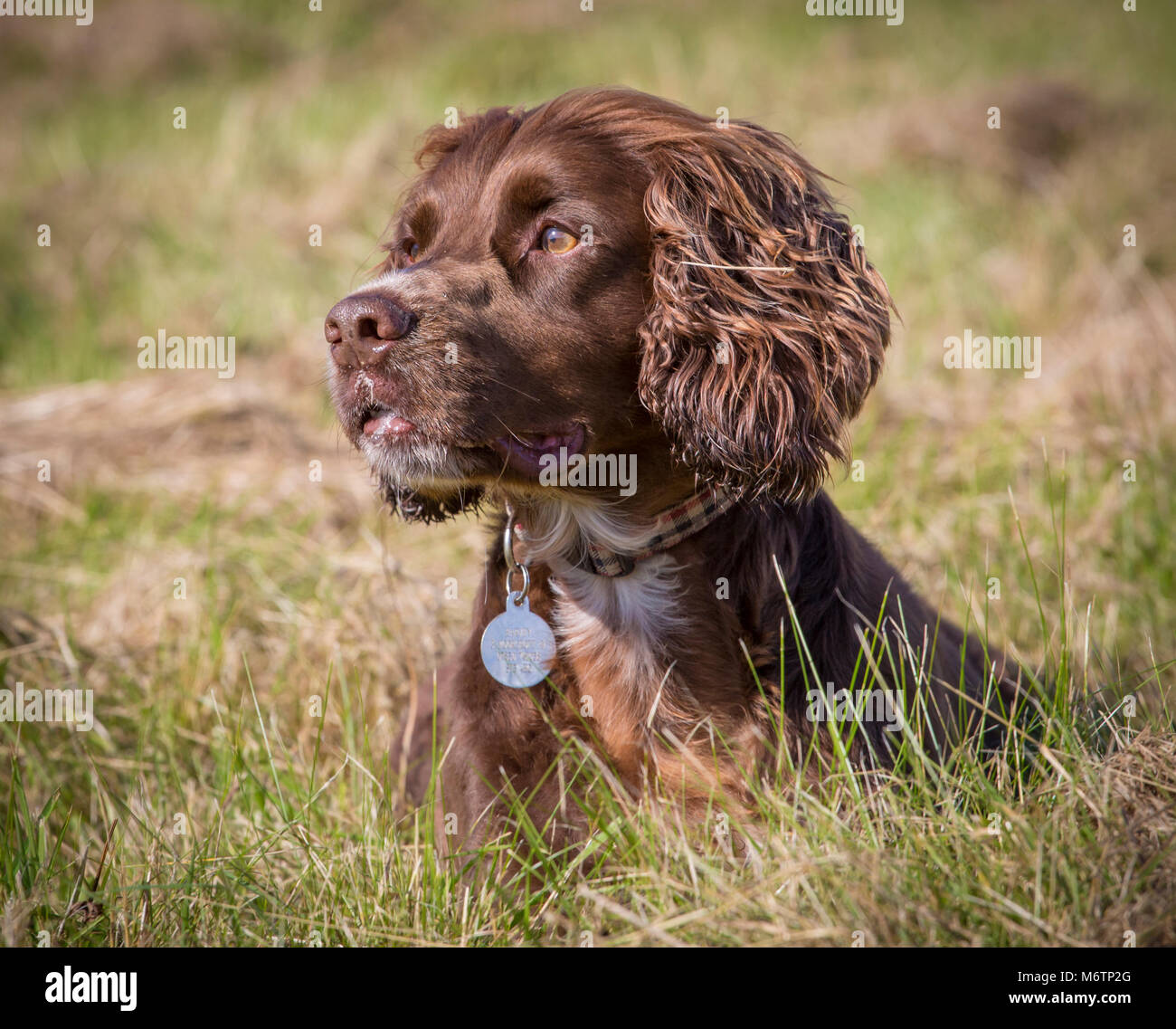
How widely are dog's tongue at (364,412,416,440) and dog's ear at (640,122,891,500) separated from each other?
1.72ft

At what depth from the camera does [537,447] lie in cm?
257

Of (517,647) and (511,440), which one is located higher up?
(511,440)

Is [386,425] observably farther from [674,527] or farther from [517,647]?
[674,527]

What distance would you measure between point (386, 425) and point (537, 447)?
0.33m

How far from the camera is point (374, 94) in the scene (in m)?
11.1

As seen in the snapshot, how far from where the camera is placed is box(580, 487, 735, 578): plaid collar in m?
2.66

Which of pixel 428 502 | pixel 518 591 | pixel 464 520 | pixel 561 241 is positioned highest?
pixel 561 241

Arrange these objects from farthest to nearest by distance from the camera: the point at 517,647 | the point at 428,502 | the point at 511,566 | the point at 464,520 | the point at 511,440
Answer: the point at 464,520
the point at 428,502
the point at 511,566
the point at 517,647
the point at 511,440

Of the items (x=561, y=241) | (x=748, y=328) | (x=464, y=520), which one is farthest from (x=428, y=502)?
(x=464, y=520)

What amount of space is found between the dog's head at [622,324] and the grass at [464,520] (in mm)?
653

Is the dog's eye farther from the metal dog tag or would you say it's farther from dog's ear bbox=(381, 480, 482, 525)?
the metal dog tag

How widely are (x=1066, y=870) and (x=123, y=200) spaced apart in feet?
29.9
